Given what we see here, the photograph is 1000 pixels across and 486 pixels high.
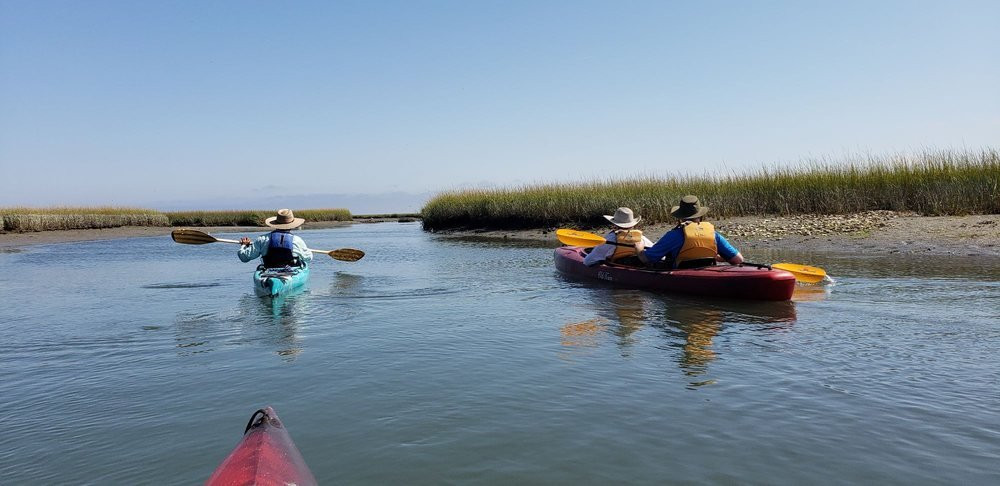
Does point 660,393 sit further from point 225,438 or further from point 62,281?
point 62,281

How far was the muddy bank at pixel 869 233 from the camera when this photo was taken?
1335 centimetres

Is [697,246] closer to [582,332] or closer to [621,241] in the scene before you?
[621,241]

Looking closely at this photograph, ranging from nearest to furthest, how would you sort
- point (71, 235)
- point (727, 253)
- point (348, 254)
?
1. point (727, 253)
2. point (348, 254)
3. point (71, 235)

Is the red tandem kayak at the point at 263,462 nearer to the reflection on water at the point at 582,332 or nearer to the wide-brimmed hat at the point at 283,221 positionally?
the reflection on water at the point at 582,332

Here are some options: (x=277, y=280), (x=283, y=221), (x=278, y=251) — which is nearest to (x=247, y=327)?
(x=277, y=280)

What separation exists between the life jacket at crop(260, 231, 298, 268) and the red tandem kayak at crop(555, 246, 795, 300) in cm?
517

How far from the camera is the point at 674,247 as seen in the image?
9.73 metres

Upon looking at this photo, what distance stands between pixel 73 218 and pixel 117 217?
358 cm

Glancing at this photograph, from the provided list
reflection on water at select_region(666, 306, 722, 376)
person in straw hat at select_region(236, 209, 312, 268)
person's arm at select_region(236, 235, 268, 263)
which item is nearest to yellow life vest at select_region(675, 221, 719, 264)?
reflection on water at select_region(666, 306, 722, 376)

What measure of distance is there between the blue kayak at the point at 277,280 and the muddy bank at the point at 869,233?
10263 millimetres

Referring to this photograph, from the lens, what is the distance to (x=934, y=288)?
900 cm

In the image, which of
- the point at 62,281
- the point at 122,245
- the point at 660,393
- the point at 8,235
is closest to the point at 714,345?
the point at 660,393

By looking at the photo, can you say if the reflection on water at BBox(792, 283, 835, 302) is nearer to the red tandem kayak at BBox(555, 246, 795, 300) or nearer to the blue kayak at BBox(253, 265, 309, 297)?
the red tandem kayak at BBox(555, 246, 795, 300)

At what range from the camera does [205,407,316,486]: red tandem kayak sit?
8.32 ft
